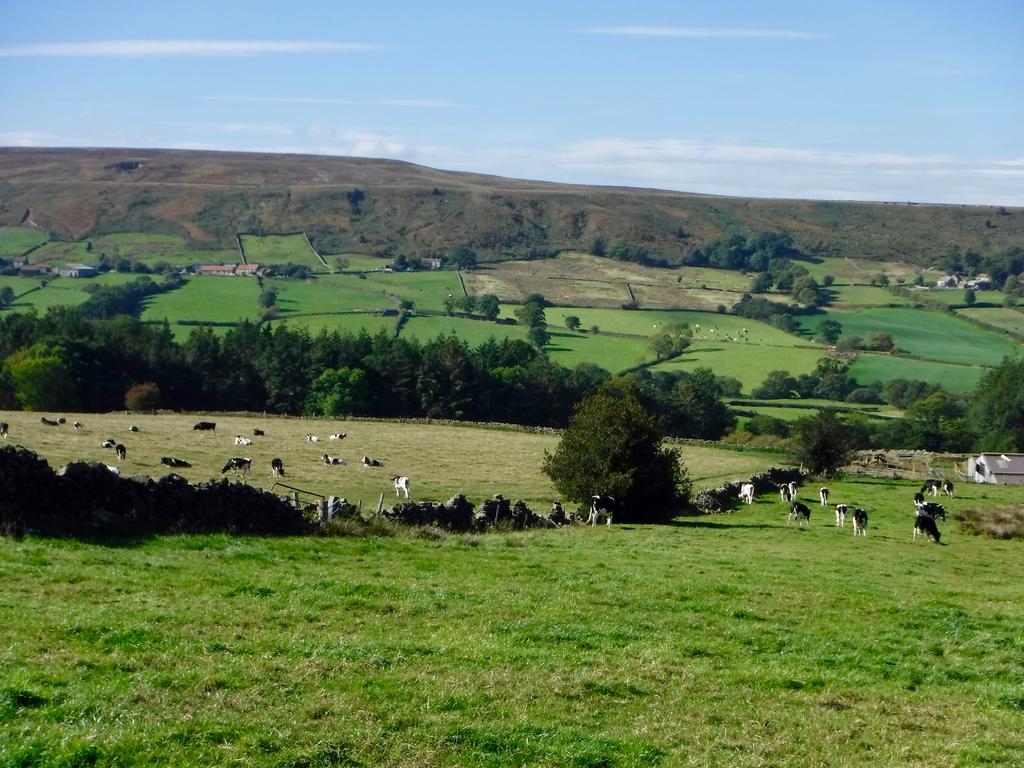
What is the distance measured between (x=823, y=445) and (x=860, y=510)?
2231 centimetres

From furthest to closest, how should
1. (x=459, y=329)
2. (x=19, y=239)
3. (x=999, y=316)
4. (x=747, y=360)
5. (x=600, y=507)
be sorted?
(x=19, y=239)
(x=999, y=316)
(x=459, y=329)
(x=747, y=360)
(x=600, y=507)

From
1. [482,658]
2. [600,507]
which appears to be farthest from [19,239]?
[482,658]

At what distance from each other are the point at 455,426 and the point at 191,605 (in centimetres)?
6336

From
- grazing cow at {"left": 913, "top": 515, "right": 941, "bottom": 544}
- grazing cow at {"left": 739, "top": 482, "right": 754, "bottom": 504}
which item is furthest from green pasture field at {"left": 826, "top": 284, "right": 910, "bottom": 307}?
grazing cow at {"left": 913, "top": 515, "right": 941, "bottom": 544}

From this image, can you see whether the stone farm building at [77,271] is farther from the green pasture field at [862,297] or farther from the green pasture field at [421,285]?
the green pasture field at [862,297]

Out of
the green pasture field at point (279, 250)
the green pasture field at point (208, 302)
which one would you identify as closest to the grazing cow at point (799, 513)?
the green pasture field at point (208, 302)

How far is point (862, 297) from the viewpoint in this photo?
162375mm

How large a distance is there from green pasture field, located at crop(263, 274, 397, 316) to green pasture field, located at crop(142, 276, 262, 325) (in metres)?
3.97

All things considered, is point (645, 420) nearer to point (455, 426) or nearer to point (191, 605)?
point (191, 605)

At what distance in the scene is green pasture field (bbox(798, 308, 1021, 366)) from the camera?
421ft

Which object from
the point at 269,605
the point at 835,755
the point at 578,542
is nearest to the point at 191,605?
the point at 269,605

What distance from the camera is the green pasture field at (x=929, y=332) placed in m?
128

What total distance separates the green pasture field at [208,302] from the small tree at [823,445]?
8096 cm

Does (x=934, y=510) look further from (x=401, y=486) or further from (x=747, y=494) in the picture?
(x=401, y=486)
